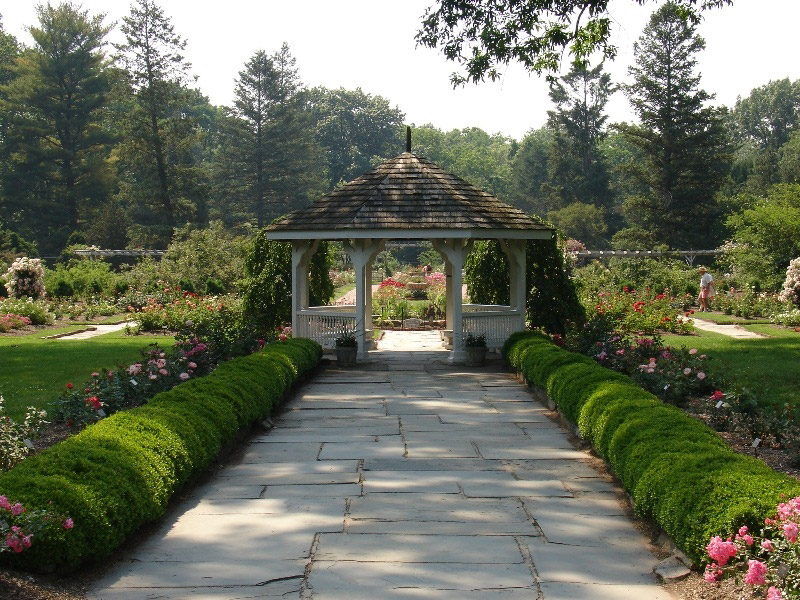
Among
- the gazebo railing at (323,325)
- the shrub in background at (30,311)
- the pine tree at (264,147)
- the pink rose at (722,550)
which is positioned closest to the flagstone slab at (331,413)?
the gazebo railing at (323,325)

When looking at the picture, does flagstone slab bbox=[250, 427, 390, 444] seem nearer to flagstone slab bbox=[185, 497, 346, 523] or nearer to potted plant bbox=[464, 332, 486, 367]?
flagstone slab bbox=[185, 497, 346, 523]

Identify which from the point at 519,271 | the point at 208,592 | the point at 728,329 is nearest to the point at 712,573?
the point at 208,592

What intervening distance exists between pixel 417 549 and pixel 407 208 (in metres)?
9.70

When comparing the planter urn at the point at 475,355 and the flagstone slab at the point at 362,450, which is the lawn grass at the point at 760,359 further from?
the flagstone slab at the point at 362,450

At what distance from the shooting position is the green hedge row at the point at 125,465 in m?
4.75

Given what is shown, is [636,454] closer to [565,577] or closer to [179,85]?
[565,577]

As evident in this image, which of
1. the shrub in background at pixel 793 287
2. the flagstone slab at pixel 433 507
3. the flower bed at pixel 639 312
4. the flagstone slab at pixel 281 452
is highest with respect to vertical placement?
the shrub in background at pixel 793 287

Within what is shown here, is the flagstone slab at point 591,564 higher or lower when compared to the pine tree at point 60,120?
lower

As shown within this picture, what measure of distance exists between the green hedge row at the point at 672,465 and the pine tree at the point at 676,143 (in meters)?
37.0

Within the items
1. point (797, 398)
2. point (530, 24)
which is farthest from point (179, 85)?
point (797, 398)

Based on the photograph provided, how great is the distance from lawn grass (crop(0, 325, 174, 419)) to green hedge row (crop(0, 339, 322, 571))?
267cm

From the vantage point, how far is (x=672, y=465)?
5.58 m

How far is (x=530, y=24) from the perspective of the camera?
1623 cm

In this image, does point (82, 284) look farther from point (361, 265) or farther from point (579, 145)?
point (579, 145)
